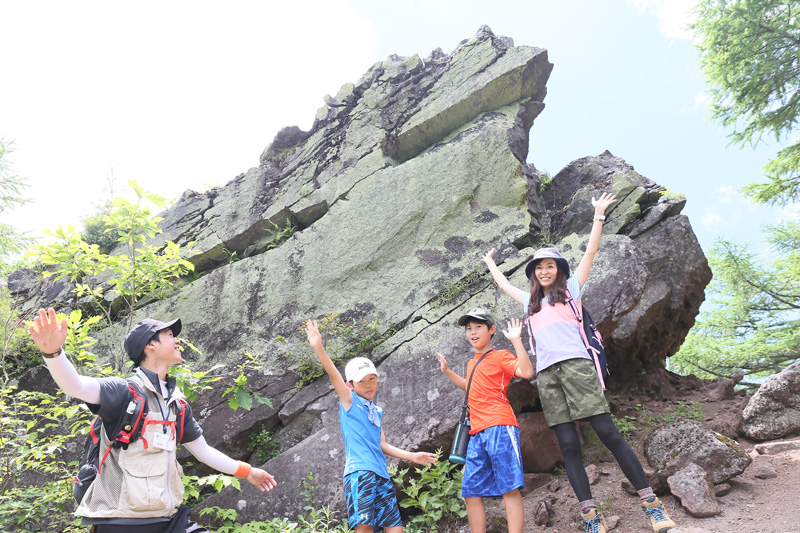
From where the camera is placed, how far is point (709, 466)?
4.79 metres

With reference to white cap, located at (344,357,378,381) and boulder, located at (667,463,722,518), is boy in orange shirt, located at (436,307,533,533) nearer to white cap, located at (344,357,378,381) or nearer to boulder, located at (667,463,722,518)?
white cap, located at (344,357,378,381)

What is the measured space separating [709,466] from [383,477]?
3.45 m

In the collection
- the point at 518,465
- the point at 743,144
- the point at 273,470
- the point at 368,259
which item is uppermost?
the point at 368,259

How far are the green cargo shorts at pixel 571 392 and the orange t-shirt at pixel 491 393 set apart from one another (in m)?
0.36

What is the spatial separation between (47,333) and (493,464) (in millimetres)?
3706

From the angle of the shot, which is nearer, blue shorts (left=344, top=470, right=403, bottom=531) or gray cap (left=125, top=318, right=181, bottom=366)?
gray cap (left=125, top=318, right=181, bottom=366)

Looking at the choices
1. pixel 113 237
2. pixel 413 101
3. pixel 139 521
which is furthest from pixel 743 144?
pixel 113 237

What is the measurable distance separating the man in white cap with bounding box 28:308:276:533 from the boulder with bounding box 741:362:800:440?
20.9ft

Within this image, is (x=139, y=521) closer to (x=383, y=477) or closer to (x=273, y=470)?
(x=383, y=477)

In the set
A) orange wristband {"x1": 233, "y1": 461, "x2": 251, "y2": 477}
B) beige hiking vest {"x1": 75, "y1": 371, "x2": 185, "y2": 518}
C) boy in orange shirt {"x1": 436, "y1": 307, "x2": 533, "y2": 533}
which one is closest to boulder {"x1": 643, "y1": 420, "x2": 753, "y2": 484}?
boy in orange shirt {"x1": 436, "y1": 307, "x2": 533, "y2": 533}

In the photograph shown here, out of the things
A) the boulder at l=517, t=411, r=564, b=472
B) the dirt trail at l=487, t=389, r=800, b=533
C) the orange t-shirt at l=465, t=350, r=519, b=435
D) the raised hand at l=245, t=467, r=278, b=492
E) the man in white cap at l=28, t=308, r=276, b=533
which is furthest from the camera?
the boulder at l=517, t=411, r=564, b=472

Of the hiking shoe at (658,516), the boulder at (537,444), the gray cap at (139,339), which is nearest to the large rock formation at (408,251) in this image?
the boulder at (537,444)

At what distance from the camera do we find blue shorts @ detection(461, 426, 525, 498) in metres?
4.25

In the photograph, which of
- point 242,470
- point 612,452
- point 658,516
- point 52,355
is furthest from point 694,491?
point 52,355
